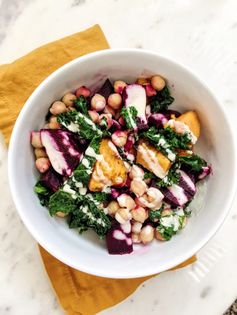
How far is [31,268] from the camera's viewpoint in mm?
1325

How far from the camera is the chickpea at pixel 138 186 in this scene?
1158mm

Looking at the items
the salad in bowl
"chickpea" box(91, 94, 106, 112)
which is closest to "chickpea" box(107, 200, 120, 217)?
the salad in bowl

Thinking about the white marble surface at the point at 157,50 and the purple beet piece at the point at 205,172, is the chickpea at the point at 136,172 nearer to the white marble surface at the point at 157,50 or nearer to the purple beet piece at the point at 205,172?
the purple beet piece at the point at 205,172

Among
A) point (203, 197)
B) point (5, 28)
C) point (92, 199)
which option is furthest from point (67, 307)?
point (5, 28)

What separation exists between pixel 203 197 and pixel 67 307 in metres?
0.42

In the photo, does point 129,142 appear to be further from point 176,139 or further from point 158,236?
point 158,236

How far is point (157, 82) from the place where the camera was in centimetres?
120

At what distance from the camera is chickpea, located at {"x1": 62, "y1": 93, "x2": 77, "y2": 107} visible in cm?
120

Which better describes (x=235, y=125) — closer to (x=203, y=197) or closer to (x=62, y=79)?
(x=203, y=197)

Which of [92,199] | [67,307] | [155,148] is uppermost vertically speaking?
[155,148]

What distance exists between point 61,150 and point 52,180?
0.24 ft

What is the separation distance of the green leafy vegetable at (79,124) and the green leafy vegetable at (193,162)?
192 mm

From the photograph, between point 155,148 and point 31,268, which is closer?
point 155,148

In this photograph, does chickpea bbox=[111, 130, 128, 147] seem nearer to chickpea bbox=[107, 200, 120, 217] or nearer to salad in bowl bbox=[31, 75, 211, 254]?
salad in bowl bbox=[31, 75, 211, 254]
